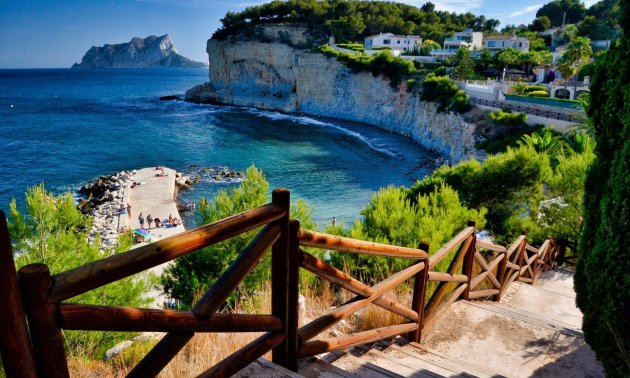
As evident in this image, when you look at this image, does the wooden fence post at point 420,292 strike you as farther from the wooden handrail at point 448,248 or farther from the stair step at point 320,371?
the stair step at point 320,371

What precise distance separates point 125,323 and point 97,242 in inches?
427

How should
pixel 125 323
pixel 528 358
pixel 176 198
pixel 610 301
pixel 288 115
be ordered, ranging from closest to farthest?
pixel 125 323, pixel 610 301, pixel 528 358, pixel 176 198, pixel 288 115

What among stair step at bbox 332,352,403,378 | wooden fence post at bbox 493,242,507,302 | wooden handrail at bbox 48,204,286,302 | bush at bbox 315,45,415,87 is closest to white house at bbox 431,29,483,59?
bush at bbox 315,45,415,87

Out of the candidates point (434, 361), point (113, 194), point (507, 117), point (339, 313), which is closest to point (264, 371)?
point (339, 313)

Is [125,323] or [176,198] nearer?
[125,323]

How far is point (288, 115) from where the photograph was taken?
195ft

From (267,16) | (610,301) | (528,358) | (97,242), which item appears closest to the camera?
(610,301)

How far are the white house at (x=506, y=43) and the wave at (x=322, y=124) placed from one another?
1071 inches

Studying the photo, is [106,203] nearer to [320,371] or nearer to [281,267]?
[320,371]

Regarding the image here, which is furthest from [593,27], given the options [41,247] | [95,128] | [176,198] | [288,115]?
[41,247]

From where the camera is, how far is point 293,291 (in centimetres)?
242

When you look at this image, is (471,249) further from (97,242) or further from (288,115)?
(288,115)

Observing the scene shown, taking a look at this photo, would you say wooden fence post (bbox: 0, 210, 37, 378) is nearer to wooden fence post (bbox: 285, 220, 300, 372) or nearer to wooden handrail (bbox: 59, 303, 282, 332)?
wooden handrail (bbox: 59, 303, 282, 332)

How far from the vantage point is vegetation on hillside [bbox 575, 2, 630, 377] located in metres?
3.52
